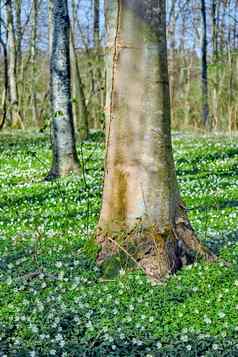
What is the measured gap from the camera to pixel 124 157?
6.19 m

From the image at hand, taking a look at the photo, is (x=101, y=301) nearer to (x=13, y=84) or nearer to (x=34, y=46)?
(x=13, y=84)

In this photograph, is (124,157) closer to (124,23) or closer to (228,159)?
(124,23)

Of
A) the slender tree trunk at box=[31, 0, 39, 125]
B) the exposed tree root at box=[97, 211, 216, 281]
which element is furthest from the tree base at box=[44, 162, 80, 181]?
the slender tree trunk at box=[31, 0, 39, 125]

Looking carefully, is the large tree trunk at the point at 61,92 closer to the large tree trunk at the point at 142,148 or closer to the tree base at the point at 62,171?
the tree base at the point at 62,171

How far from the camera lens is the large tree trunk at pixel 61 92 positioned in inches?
522

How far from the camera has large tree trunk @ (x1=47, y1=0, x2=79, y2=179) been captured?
13266 millimetres

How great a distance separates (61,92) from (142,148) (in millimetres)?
7506

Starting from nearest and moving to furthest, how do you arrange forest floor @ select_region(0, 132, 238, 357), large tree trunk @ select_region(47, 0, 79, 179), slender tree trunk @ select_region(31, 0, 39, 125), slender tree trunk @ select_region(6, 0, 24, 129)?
forest floor @ select_region(0, 132, 238, 357) → large tree trunk @ select_region(47, 0, 79, 179) → slender tree trunk @ select_region(6, 0, 24, 129) → slender tree trunk @ select_region(31, 0, 39, 125)

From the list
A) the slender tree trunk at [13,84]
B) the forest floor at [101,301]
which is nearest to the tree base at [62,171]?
the forest floor at [101,301]

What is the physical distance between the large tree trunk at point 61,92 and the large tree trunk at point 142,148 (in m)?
7.16

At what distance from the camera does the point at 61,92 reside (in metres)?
13.3

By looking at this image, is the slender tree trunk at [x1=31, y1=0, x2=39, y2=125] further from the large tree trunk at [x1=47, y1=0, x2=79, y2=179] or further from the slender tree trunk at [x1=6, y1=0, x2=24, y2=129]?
the large tree trunk at [x1=47, y1=0, x2=79, y2=179]

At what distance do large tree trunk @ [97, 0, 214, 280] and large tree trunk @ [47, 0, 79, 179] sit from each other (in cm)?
716

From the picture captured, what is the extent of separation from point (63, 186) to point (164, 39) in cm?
631
